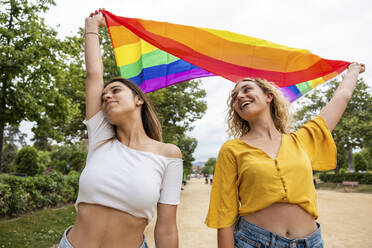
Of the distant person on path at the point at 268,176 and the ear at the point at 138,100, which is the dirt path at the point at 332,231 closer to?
the distant person on path at the point at 268,176

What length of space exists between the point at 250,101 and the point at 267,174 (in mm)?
691

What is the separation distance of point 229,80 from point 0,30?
765 centimetres

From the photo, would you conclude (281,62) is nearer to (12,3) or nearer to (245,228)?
(245,228)

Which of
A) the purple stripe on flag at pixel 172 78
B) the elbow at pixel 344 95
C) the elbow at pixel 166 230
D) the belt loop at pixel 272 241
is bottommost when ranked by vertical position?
the belt loop at pixel 272 241

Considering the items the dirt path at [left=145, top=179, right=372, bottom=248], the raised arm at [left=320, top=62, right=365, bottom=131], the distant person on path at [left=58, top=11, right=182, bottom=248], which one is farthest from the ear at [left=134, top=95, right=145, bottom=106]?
the dirt path at [left=145, top=179, right=372, bottom=248]

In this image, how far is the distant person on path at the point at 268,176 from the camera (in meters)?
1.96

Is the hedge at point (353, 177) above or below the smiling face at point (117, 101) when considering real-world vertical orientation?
below

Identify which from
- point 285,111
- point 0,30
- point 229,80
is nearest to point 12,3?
point 0,30

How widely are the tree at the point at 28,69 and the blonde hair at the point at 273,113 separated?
667 centimetres

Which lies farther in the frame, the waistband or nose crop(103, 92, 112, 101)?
nose crop(103, 92, 112, 101)

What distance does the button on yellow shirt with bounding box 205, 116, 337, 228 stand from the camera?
1.97 m

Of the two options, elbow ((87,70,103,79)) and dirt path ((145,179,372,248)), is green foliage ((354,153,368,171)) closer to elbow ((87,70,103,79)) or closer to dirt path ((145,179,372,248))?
dirt path ((145,179,372,248))

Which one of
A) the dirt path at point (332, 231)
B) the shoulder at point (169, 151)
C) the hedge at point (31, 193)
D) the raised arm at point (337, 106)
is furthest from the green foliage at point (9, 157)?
the raised arm at point (337, 106)

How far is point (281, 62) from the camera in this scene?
3.05m
